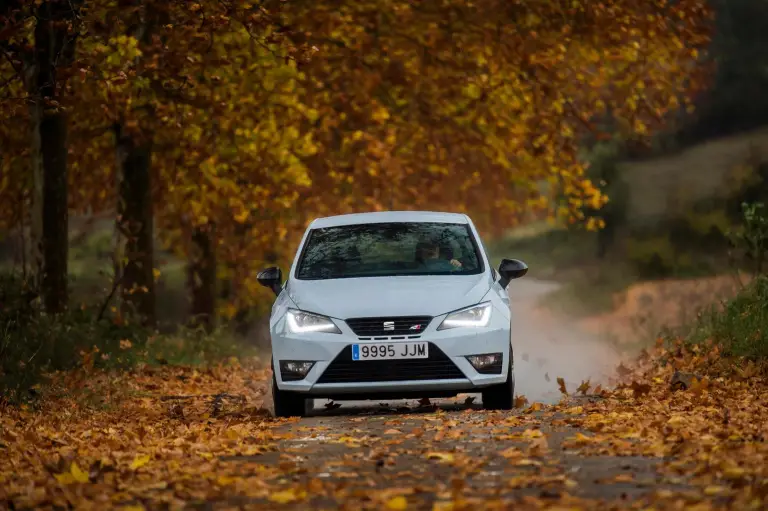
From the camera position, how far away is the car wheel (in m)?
13.2

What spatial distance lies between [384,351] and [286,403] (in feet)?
3.48

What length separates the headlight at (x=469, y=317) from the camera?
42.2ft

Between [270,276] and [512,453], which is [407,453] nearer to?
[512,453]

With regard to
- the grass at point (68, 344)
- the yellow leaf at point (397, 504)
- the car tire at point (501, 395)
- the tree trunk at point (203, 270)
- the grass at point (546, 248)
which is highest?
the yellow leaf at point (397, 504)

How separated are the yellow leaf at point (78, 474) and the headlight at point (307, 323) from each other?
398 cm

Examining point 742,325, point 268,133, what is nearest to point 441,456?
point 742,325

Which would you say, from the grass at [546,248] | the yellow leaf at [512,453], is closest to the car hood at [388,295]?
the yellow leaf at [512,453]

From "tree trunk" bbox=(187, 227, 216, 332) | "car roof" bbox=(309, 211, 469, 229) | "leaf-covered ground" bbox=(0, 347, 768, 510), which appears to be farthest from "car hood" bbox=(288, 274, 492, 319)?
"tree trunk" bbox=(187, 227, 216, 332)

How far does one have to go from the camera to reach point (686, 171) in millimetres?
49281

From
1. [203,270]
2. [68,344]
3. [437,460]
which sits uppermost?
[437,460]

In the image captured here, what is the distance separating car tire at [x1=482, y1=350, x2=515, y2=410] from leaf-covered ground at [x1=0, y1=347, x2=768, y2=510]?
0.19m

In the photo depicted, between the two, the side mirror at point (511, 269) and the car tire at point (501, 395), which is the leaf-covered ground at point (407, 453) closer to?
the car tire at point (501, 395)

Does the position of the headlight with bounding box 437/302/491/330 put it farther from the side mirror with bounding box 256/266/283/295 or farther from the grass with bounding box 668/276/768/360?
the grass with bounding box 668/276/768/360

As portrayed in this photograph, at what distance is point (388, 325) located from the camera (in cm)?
1278
